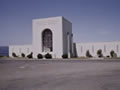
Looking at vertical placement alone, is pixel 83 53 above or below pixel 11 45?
below

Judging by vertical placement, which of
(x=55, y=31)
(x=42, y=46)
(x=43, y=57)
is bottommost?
(x=43, y=57)

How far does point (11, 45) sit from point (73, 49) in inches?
864

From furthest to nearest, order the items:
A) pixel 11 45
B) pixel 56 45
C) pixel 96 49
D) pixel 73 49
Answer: pixel 11 45 < pixel 73 49 < pixel 96 49 < pixel 56 45

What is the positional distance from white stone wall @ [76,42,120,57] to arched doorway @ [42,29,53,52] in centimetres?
818

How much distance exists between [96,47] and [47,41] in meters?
13.7

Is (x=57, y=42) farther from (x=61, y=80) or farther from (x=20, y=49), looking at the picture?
(x=61, y=80)

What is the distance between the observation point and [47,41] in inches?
1326

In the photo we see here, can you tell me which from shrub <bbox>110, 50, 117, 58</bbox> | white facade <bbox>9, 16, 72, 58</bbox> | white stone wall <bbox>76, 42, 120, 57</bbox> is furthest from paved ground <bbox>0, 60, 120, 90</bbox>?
white stone wall <bbox>76, 42, 120, 57</bbox>

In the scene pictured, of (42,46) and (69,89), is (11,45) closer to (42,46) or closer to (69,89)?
(42,46)

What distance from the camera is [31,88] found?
618cm

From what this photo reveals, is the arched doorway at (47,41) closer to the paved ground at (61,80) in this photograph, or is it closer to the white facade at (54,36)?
the white facade at (54,36)

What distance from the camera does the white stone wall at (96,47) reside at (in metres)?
31.7

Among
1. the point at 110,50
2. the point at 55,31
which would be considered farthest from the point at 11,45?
the point at 110,50

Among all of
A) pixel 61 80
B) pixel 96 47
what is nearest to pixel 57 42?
pixel 96 47
